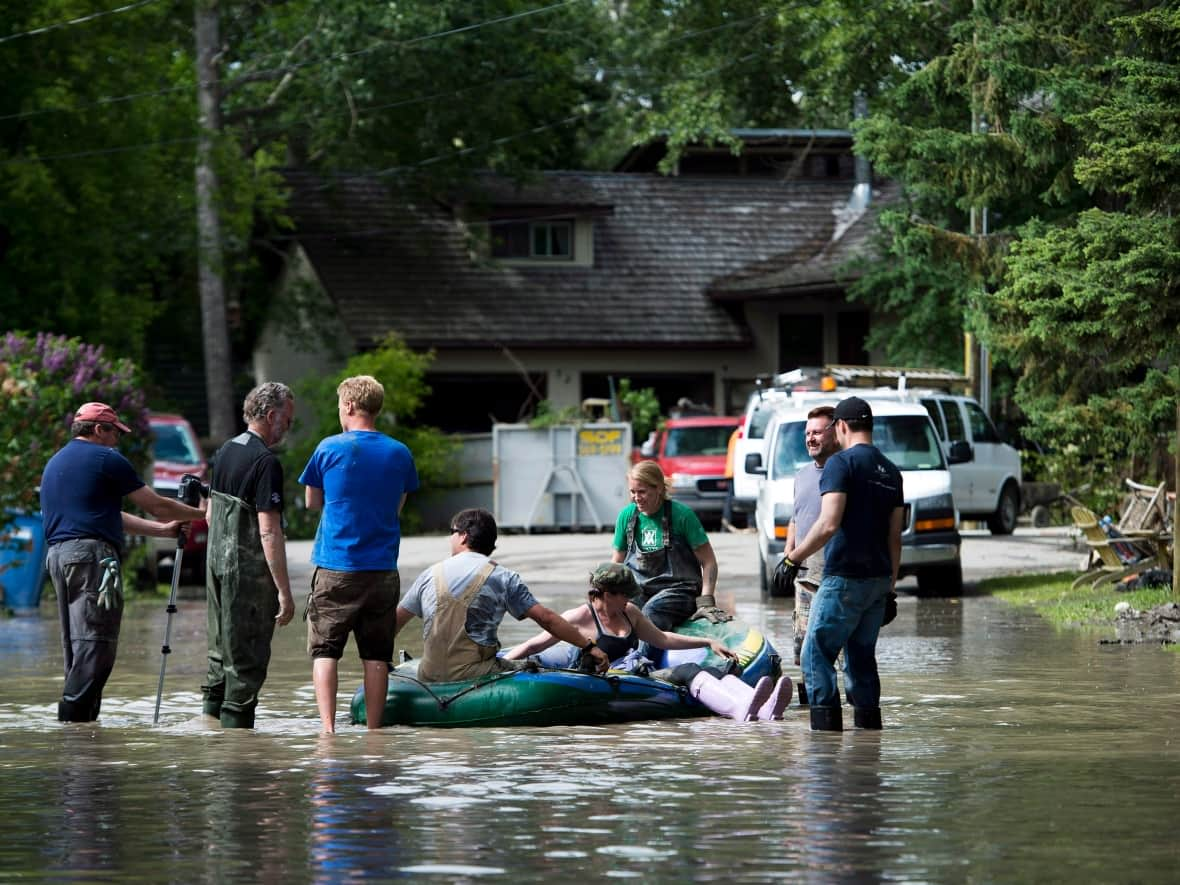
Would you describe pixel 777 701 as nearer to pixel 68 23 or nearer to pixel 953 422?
pixel 953 422

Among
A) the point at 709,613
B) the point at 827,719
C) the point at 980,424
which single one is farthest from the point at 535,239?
the point at 827,719

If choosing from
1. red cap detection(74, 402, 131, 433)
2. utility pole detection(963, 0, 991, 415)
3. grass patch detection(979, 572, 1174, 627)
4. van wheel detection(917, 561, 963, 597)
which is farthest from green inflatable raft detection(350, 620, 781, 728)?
utility pole detection(963, 0, 991, 415)

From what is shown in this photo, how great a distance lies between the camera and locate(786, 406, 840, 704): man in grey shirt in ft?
45.4

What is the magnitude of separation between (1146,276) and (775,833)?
35.3ft

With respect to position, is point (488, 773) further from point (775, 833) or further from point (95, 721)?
point (95, 721)

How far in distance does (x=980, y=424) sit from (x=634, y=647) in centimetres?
2157

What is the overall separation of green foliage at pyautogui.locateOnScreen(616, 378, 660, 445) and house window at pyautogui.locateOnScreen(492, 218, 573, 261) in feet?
19.2

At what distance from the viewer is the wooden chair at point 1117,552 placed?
22.1 meters

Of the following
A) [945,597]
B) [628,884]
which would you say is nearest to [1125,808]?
[628,884]

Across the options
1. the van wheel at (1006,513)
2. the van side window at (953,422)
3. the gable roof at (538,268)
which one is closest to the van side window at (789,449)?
the van side window at (953,422)

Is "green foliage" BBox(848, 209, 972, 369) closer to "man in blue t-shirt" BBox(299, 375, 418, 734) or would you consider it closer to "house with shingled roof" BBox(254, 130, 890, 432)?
"house with shingled roof" BBox(254, 130, 890, 432)

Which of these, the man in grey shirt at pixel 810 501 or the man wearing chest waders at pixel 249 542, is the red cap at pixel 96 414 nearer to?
the man wearing chest waders at pixel 249 542

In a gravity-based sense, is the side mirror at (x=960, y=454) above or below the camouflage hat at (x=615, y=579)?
above

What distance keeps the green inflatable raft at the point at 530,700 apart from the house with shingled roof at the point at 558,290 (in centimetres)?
3378
